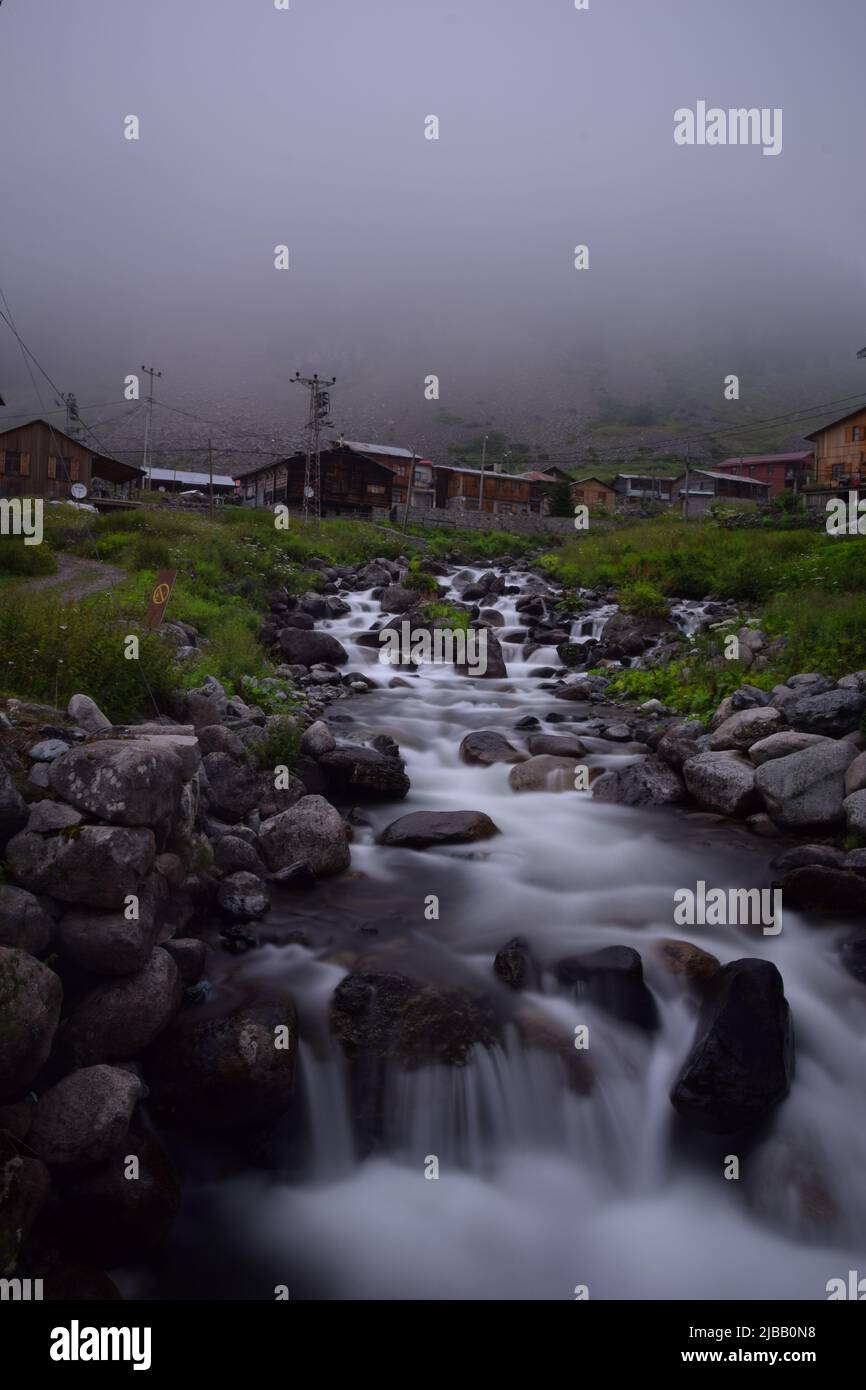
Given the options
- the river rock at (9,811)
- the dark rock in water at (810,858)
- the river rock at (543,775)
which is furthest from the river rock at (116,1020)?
the river rock at (543,775)

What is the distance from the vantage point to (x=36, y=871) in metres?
6.38

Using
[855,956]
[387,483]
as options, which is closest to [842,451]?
[387,483]

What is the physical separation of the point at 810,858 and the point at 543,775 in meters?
4.46

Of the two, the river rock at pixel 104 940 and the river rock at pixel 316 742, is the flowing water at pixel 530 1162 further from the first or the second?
the river rock at pixel 316 742

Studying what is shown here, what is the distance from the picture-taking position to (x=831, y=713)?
41.8 feet

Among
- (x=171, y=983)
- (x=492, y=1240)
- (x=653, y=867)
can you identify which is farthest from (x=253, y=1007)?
(x=653, y=867)

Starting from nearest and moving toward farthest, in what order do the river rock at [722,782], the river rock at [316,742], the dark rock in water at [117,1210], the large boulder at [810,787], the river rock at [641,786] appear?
the dark rock in water at [117,1210]
the large boulder at [810,787]
the river rock at [722,782]
the river rock at [316,742]
the river rock at [641,786]

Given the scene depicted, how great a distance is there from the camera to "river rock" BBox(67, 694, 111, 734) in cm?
854

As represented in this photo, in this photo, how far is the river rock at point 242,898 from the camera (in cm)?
870

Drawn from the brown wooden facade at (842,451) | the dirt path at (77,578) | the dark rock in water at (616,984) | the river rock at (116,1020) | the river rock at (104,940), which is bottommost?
the dark rock in water at (616,984)

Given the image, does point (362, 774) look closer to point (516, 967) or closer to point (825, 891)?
point (516, 967)

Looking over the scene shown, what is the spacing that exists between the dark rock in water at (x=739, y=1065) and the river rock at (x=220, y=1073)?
11.0ft

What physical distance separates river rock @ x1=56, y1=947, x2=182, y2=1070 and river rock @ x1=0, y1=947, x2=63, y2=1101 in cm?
41

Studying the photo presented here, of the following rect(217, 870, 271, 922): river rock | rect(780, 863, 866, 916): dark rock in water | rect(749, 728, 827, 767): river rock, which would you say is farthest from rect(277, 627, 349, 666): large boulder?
rect(780, 863, 866, 916): dark rock in water
